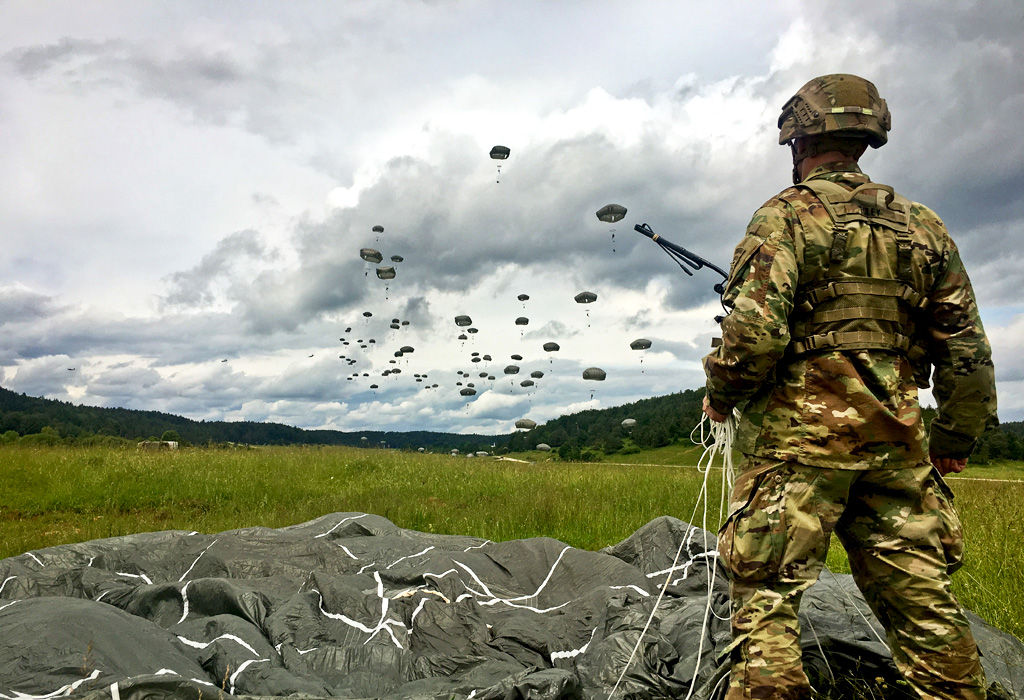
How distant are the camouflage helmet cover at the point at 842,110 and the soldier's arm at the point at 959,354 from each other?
70 centimetres

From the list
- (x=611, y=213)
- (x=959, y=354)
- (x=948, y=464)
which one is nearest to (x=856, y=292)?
(x=959, y=354)

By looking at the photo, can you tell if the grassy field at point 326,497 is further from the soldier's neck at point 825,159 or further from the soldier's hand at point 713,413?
the soldier's neck at point 825,159

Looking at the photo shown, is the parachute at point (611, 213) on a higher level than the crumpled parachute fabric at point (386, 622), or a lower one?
higher

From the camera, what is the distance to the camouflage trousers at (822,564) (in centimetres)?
261

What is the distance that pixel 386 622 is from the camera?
4938 mm

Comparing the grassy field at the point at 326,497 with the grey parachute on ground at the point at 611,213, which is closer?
the grassy field at the point at 326,497

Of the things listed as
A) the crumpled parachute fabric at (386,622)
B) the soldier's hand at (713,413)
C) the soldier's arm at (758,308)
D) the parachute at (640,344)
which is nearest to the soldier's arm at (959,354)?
the soldier's arm at (758,308)

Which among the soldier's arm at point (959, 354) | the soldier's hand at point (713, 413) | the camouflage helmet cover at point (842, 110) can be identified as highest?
the camouflage helmet cover at point (842, 110)

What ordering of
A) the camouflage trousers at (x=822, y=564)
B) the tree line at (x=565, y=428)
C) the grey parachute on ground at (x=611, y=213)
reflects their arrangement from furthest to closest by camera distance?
1. the tree line at (x=565, y=428)
2. the grey parachute on ground at (x=611, y=213)
3. the camouflage trousers at (x=822, y=564)

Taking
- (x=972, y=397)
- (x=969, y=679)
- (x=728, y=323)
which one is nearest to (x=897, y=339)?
(x=972, y=397)

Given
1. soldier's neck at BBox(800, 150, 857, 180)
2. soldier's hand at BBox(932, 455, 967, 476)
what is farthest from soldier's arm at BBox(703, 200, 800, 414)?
soldier's hand at BBox(932, 455, 967, 476)

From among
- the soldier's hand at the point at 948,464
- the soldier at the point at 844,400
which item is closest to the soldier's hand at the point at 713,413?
the soldier at the point at 844,400

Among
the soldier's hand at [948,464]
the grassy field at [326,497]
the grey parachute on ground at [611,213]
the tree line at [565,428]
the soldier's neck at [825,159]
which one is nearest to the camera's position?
the soldier's neck at [825,159]

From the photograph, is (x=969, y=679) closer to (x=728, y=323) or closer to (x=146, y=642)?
(x=728, y=323)
